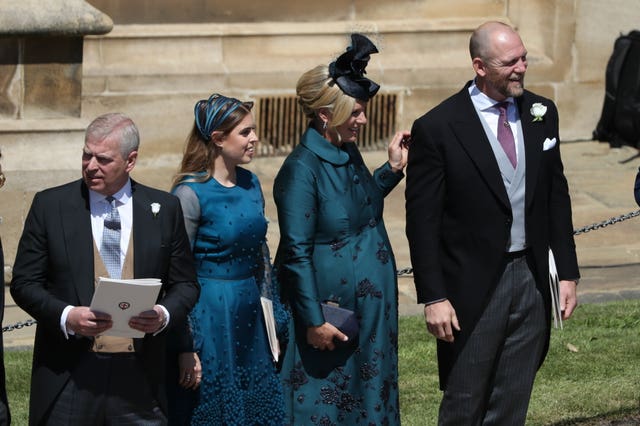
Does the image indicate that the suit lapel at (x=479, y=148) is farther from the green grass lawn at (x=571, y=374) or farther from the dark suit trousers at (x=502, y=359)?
the green grass lawn at (x=571, y=374)

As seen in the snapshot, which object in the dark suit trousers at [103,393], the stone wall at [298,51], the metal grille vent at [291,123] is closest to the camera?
the dark suit trousers at [103,393]

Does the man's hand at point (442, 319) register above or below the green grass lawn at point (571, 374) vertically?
above

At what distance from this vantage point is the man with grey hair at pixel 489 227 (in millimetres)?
5781

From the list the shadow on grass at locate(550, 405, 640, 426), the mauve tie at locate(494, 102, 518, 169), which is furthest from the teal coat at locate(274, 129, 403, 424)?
the shadow on grass at locate(550, 405, 640, 426)

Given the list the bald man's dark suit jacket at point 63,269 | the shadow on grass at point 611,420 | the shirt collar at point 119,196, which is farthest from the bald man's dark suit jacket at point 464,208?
the shadow on grass at point 611,420

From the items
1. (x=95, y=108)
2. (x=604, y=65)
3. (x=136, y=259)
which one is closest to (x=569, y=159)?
(x=604, y=65)

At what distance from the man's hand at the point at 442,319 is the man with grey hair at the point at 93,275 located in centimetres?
106

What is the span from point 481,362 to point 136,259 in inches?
60.7

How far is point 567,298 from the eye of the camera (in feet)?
19.6

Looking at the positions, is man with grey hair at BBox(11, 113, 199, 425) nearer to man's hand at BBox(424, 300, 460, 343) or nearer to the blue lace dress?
the blue lace dress

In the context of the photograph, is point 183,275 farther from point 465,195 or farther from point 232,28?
point 232,28

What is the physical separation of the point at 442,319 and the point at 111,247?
139 centimetres

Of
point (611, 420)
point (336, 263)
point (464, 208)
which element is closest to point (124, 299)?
point (336, 263)

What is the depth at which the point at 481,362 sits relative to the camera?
590 cm
